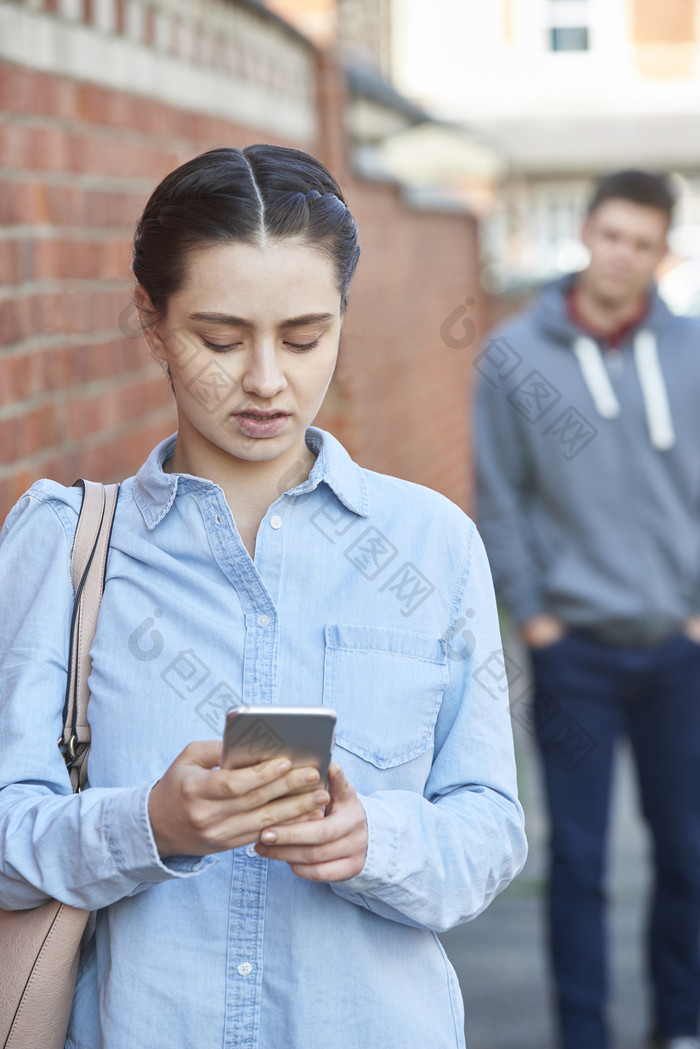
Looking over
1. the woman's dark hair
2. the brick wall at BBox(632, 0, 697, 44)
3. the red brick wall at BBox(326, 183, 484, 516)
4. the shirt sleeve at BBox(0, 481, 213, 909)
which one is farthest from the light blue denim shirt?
the brick wall at BBox(632, 0, 697, 44)

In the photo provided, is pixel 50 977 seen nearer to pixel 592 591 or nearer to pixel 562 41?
pixel 592 591

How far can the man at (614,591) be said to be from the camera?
3.50 m

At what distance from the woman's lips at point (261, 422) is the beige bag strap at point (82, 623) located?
0.75 feet

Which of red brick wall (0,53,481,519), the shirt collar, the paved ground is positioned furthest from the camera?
the paved ground

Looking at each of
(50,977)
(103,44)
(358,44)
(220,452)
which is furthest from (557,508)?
(358,44)

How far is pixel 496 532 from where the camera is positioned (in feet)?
12.0

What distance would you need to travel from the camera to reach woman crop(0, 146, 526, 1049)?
1556 millimetres

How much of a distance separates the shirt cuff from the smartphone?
0.48 feet

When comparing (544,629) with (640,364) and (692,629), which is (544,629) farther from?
(640,364)

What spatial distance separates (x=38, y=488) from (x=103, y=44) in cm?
166

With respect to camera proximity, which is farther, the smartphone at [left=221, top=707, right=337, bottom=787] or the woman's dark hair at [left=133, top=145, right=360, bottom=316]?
the woman's dark hair at [left=133, top=145, right=360, bottom=316]

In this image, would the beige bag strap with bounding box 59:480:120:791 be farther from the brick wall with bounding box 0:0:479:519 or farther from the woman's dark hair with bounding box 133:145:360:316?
the brick wall with bounding box 0:0:479:519

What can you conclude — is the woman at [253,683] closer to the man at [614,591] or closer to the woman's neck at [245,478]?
the woman's neck at [245,478]

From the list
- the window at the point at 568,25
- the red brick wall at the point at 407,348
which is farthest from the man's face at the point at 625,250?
the window at the point at 568,25
